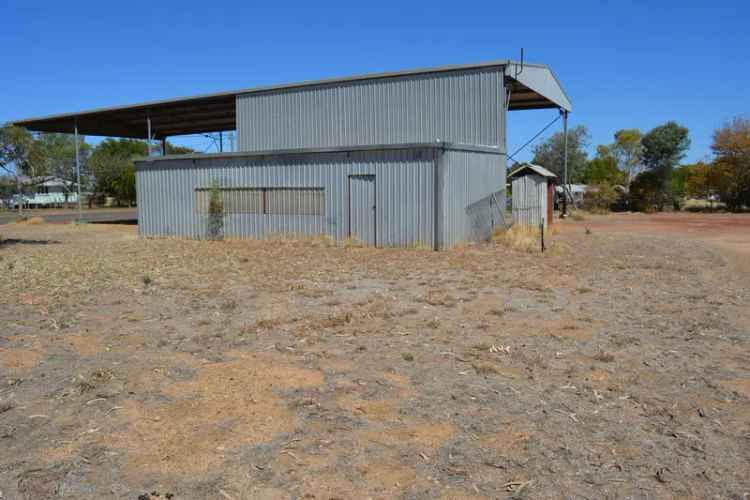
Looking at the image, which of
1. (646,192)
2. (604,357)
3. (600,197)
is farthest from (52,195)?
(604,357)

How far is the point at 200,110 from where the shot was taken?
29.4 m

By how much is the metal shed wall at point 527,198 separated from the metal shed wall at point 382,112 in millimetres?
4197

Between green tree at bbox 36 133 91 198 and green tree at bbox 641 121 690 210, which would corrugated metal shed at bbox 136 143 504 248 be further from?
green tree at bbox 36 133 91 198

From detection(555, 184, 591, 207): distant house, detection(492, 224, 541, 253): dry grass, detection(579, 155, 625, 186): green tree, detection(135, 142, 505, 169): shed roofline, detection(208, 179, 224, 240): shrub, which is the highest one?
detection(579, 155, 625, 186): green tree

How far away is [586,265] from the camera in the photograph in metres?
14.4

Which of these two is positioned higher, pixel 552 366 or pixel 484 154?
pixel 484 154

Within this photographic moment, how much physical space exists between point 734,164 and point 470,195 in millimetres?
32581

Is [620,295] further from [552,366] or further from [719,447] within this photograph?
[719,447]

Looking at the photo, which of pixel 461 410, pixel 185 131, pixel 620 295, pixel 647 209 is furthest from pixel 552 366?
pixel 647 209

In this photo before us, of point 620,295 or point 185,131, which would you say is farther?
point 185,131

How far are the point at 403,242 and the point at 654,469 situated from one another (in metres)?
14.3

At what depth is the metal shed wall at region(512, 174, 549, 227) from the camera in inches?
988

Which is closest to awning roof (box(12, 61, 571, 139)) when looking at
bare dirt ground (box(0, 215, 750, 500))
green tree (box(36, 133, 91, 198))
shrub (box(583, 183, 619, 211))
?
bare dirt ground (box(0, 215, 750, 500))

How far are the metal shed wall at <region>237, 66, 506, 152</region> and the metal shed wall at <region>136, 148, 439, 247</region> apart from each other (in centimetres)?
389
